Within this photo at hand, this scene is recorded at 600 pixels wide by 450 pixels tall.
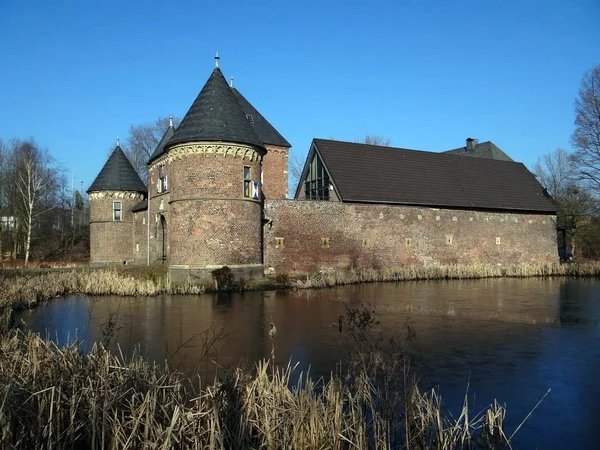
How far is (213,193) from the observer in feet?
63.8

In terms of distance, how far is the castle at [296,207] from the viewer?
1953cm

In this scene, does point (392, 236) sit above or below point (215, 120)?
below

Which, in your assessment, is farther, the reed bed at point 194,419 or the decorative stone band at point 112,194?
the decorative stone band at point 112,194

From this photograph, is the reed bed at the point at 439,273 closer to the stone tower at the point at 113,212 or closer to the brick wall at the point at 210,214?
the brick wall at the point at 210,214

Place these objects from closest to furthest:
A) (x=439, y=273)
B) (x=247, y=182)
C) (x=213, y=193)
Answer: (x=213, y=193) → (x=247, y=182) → (x=439, y=273)

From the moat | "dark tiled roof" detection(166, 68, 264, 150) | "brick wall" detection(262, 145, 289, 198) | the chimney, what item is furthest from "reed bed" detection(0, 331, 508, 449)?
the chimney

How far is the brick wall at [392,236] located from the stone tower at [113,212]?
11.8 metres

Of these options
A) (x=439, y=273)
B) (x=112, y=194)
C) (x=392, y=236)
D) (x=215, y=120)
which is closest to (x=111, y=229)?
(x=112, y=194)

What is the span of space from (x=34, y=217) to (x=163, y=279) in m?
22.2

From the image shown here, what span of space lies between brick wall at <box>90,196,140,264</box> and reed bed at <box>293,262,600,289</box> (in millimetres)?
13264

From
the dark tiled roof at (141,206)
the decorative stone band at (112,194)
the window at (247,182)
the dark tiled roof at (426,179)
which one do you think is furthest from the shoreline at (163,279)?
the decorative stone band at (112,194)

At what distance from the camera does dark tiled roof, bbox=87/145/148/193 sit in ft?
97.7

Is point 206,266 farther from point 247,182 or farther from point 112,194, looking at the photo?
point 112,194

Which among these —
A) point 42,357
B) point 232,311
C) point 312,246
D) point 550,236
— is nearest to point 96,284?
point 232,311
